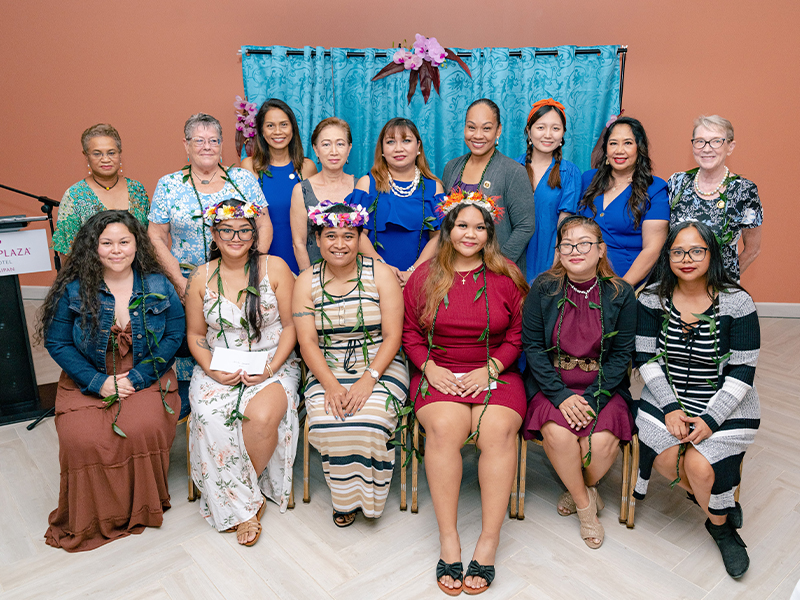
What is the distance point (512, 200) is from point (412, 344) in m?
0.95

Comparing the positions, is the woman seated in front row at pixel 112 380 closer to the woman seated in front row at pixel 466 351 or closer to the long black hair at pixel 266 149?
the long black hair at pixel 266 149

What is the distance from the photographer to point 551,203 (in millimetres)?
3102

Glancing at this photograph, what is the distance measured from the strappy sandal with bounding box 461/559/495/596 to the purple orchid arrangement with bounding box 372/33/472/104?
3169 millimetres

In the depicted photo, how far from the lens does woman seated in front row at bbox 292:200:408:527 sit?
2473 millimetres

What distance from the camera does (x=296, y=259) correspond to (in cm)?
333

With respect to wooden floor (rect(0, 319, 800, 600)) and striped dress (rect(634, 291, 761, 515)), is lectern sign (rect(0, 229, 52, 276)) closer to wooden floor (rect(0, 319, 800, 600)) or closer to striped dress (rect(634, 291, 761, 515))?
wooden floor (rect(0, 319, 800, 600))

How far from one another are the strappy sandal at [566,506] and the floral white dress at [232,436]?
124cm

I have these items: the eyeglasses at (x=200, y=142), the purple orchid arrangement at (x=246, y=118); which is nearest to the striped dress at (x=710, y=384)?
the eyeglasses at (x=200, y=142)


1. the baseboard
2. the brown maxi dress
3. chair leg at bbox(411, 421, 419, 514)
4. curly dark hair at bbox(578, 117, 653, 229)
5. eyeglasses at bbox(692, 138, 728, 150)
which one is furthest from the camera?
the baseboard

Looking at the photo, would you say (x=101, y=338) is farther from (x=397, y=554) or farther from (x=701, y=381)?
(x=701, y=381)

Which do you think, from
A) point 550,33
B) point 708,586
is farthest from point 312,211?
point 550,33

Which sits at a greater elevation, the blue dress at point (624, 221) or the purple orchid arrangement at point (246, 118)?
the purple orchid arrangement at point (246, 118)

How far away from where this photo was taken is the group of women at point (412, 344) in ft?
7.77

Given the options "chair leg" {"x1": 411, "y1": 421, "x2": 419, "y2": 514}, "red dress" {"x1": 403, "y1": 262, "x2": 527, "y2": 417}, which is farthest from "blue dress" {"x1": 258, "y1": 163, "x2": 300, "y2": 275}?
"chair leg" {"x1": 411, "y1": 421, "x2": 419, "y2": 514}
